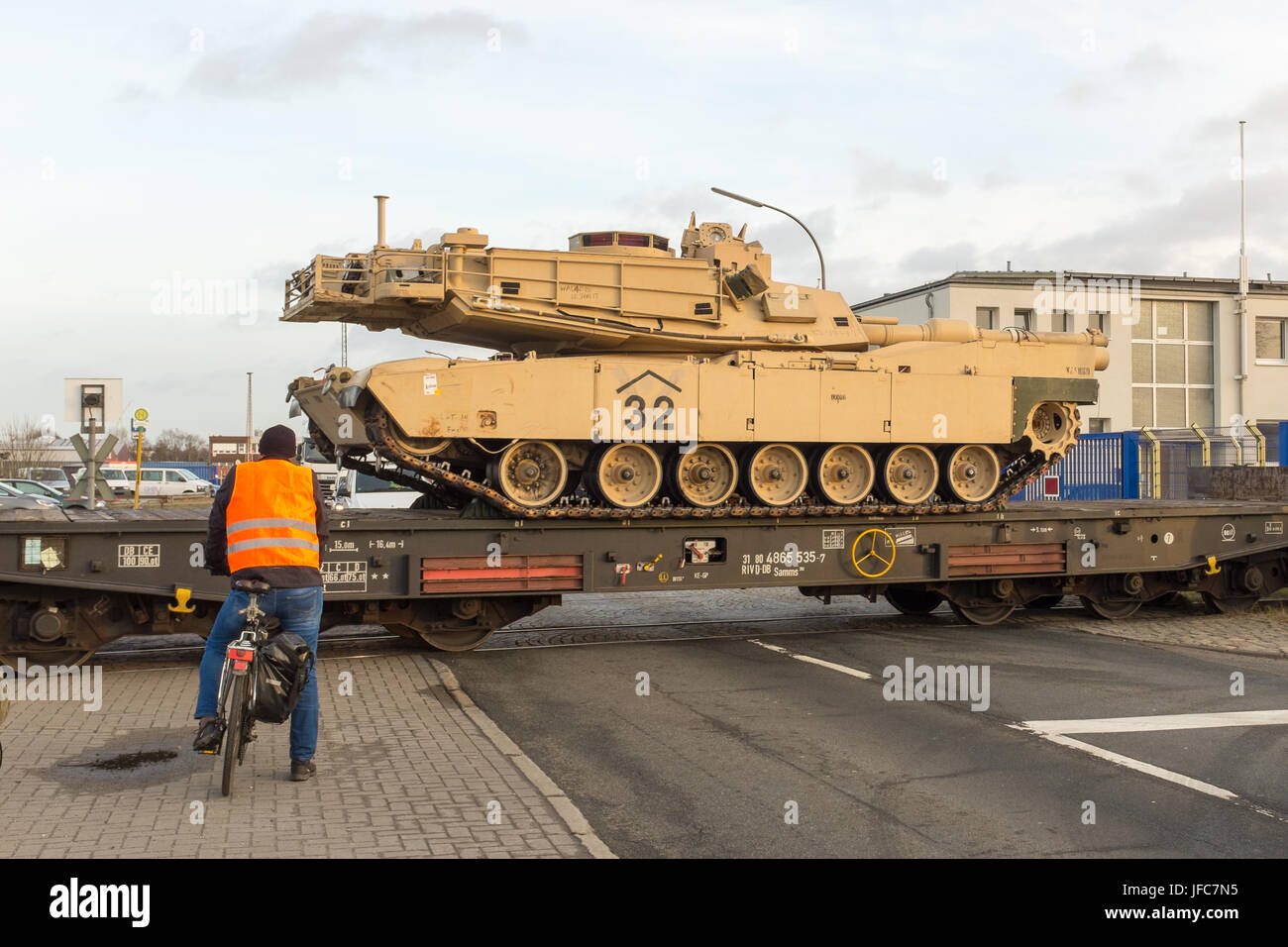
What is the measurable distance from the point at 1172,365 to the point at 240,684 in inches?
1574

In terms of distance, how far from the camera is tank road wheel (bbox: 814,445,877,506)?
13312mm

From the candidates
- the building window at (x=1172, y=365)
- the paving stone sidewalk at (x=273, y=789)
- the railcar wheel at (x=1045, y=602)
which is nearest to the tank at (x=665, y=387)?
the railcar wheel at (x=1045, y=602)

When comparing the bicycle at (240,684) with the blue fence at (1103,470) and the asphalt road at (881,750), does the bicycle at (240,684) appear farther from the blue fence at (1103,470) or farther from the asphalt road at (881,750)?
the blue fence at (1103,470)

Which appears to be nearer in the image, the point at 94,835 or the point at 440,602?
the point at 94,835

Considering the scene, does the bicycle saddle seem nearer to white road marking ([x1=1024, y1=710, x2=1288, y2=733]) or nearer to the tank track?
the tank track

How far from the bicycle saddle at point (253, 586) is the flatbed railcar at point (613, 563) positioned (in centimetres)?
309

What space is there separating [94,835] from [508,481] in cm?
657

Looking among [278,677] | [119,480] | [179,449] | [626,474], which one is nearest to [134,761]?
[278,677]

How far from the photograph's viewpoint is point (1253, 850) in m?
6.07

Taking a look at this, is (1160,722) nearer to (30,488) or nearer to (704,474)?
(704,474)

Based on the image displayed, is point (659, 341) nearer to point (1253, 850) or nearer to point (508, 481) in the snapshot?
point (508, 481)

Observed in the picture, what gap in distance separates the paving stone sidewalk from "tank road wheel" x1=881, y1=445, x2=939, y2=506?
6.21m

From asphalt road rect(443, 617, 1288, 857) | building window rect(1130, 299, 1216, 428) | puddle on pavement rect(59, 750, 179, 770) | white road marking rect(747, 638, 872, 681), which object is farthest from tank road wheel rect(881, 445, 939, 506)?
building window rect(1130, 299, 1216, 428)

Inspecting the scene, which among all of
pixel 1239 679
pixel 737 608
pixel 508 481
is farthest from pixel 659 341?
pixel 1239 679
